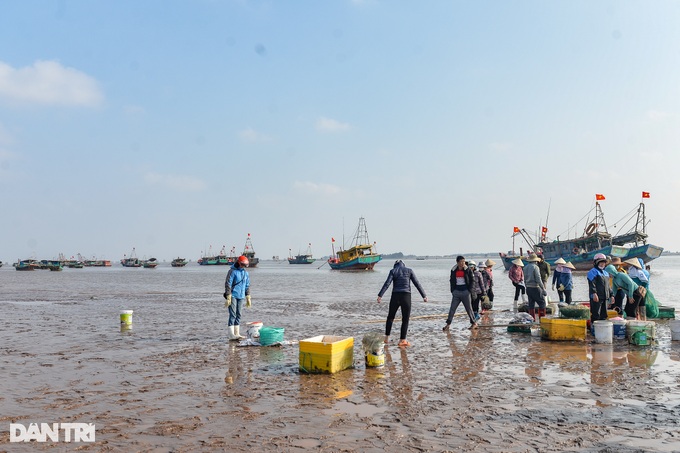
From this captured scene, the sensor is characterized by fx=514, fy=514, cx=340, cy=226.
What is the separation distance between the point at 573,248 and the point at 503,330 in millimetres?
56568

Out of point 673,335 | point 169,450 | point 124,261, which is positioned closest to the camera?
point 169,450

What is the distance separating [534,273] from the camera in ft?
43.3

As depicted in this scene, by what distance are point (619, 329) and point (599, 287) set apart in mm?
976

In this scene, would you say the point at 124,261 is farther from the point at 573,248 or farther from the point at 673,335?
the point at 673,335

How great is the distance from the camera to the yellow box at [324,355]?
306 inches

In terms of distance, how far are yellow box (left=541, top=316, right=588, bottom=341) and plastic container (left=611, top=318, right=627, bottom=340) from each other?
2.29 ft

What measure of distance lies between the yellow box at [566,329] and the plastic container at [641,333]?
33.0 inches

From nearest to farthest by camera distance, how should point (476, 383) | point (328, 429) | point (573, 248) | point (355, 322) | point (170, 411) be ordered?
point (328, 429), point (170, 411), point (476, 383), point (355, 322), point (573, 248)

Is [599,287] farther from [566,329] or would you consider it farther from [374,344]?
[374,344]

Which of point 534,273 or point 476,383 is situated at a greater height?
point 534,273

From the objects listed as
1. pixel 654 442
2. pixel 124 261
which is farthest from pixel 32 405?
pixel 124 261

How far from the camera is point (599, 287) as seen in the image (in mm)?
11477

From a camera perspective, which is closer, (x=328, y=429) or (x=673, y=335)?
(x=328, y=429)

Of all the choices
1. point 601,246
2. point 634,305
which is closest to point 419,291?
point 634,305
